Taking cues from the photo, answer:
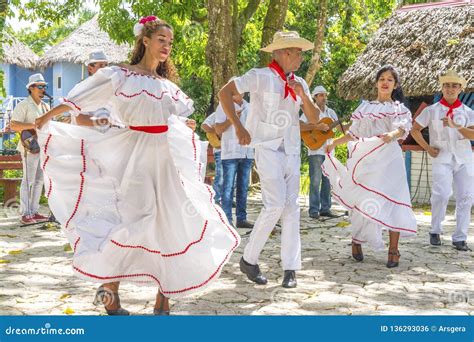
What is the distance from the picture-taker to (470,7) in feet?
47.0

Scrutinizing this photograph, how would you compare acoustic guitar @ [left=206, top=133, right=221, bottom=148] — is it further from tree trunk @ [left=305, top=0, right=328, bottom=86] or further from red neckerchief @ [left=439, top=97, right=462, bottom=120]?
tree trunk @ [left=305, top=0, right=328, bottom=86]

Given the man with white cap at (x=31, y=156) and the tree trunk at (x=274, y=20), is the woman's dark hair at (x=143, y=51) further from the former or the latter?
the tree trunk at (x=274, y=20)

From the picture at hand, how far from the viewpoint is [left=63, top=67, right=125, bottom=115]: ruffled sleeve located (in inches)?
182

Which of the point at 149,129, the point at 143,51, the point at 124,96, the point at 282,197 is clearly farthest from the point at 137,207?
the point at 282,197

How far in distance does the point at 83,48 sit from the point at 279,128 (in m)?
28.5

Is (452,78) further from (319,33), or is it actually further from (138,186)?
(319,33)

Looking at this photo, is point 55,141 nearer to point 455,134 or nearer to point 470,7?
point 455,134

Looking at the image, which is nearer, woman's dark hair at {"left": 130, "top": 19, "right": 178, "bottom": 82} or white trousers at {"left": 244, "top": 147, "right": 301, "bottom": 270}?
woman's dark hair at {"left": 130, "top": 19, "right": 178, "bottom": 82}

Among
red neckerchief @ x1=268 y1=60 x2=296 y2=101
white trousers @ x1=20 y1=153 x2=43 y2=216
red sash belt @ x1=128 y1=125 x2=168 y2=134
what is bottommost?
white trousers @ x1=20 y1=153 x2=43 y2=216

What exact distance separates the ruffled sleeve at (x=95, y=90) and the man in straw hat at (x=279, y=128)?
119 centimetres

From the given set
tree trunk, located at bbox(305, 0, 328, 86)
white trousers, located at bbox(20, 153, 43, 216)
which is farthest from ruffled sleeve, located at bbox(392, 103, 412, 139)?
tree trunk, located at bbox(305, 0, 328, 86)

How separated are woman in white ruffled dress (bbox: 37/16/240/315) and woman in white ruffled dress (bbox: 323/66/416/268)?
7.95ft

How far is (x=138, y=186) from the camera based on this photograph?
15.4 ft

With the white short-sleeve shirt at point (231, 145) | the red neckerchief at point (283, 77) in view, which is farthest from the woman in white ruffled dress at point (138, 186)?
the white short-sleeve shirt at point (231, 145)
